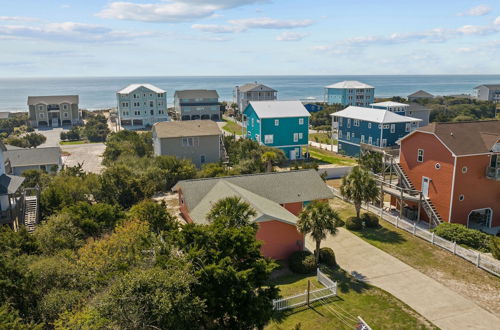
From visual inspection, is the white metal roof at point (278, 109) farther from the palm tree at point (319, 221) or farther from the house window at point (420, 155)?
the palm tree at point (319, 221)

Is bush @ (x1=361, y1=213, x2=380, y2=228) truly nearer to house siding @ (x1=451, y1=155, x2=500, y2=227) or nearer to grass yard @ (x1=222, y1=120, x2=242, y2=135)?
house siding @ (x1=451, y1=155, x2=500, y2=227)

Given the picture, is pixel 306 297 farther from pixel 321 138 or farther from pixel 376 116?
pixel 321 138

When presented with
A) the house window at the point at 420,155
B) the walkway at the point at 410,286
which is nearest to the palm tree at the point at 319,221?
the walkway at the point at 410,286

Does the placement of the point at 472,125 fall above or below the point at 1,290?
above

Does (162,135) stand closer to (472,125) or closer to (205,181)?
(205,181)

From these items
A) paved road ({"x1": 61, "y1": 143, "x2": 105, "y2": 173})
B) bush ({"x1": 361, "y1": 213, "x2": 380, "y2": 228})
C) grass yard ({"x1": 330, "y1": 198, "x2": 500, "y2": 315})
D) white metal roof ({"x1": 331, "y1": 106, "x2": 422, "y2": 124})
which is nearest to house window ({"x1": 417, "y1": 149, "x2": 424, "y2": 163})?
grass yard ({"x1": 330, "y1": 198, "x2": 500, "y2": 315})

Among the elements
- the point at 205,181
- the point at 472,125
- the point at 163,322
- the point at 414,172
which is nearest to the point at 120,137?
the point at 205,181
